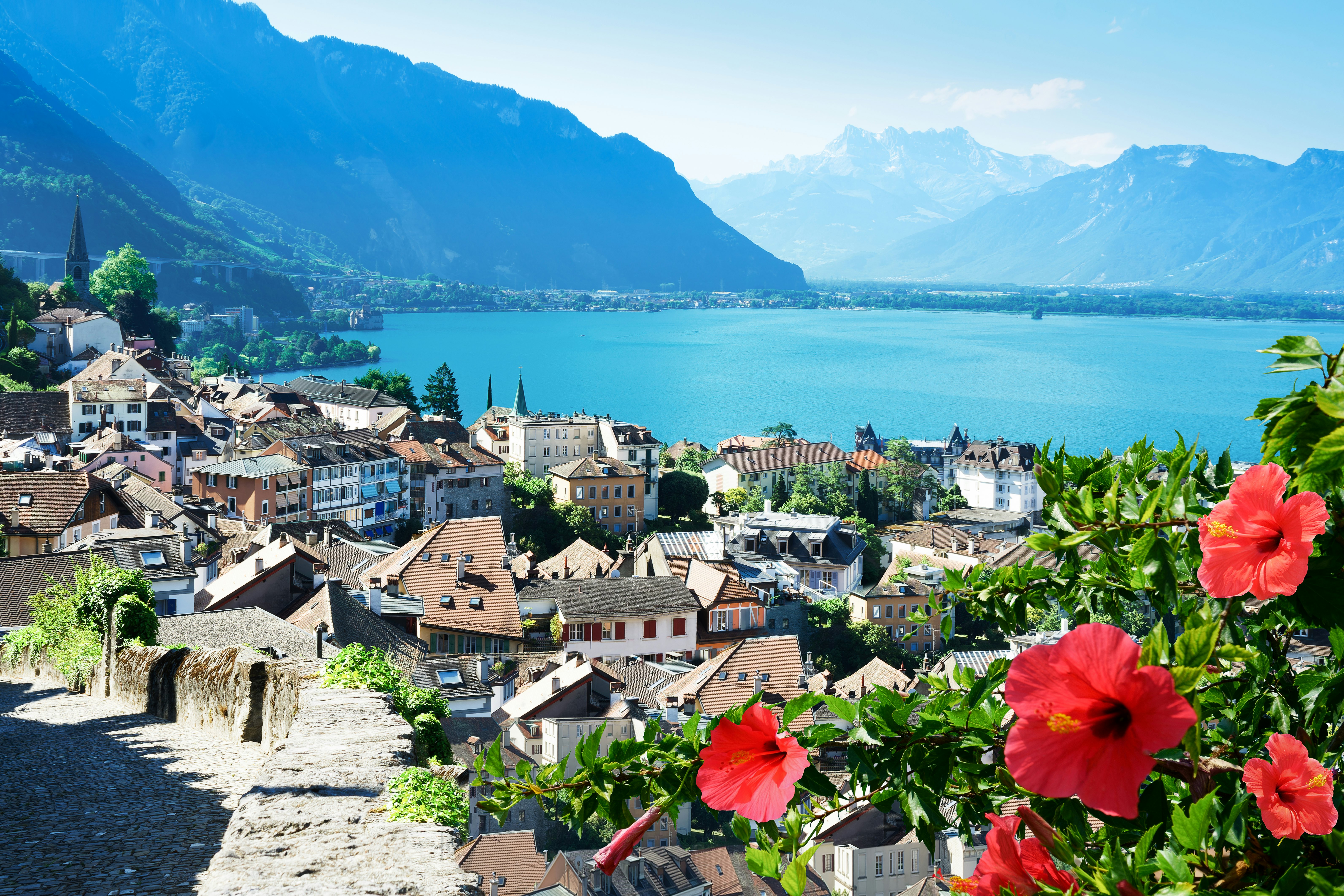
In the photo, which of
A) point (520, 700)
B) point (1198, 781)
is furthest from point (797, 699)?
point (520, 700)

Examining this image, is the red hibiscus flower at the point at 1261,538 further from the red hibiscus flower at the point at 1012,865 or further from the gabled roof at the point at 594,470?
the gabled roof at the point at 594,470

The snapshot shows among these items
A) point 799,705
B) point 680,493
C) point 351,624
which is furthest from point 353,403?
point 799,705

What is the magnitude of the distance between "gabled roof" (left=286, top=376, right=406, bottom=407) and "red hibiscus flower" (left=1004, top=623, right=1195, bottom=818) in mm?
69444

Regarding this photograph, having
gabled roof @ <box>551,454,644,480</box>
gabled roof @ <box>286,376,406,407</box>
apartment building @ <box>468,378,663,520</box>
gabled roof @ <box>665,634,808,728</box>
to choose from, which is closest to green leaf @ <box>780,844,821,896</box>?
gabled roof @ <box>665,634,808,728</box>

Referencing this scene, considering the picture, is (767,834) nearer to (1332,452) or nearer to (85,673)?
(1332,452)

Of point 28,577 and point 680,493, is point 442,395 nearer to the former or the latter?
point 680,493

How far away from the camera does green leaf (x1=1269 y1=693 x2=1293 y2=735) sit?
1.77 m

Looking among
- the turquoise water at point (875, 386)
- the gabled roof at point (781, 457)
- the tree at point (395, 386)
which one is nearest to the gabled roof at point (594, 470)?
the gabled roof at point (781, 457)

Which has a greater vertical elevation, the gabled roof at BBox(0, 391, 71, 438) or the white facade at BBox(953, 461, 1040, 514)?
the gabled roof at BBox(0, 391, 71, 438)

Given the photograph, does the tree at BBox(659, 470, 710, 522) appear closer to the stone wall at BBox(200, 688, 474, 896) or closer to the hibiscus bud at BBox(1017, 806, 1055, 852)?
the stone wall at BBox(200, 688, 474, 896)

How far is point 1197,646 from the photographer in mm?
1402

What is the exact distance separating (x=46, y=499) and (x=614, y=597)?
17.1 m

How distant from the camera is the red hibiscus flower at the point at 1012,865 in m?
1.67

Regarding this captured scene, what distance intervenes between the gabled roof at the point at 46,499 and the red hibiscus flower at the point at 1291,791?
29.2 m
